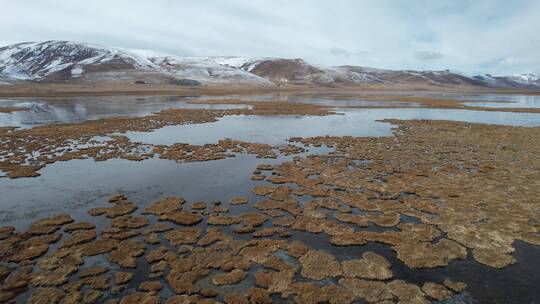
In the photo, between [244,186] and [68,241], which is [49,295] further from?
[244,186]

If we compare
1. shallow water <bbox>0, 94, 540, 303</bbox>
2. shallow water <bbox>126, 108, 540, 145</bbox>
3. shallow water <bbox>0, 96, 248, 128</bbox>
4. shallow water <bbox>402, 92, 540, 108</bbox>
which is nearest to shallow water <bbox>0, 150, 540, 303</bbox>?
shallow water <bbox>0, 94, 540, 303</bbox>

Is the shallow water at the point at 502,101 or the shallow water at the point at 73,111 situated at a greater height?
the shallow water at the point at 502,101

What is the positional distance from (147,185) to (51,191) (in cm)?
586

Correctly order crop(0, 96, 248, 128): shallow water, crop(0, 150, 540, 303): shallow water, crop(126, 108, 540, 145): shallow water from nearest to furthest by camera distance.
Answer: crop(0, 150, 540, 303): shallow water
crop(126, 108, 540, 145): shallow water
crop(0, 96, 248, 128): shallow water

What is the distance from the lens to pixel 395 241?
47.2 ft

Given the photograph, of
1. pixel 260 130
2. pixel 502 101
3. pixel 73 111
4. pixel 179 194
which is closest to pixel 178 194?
pixel 179 194

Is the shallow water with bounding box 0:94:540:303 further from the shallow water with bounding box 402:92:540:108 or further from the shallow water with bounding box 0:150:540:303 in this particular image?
the shallow water with bounding box 402:92:540:108

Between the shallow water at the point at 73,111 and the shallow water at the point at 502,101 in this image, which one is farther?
the shallow water at the point at 502,101

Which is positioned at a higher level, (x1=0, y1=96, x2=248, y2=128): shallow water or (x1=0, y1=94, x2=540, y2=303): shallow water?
(x1=0, y1=96, x2=248, y2=128): shallow water

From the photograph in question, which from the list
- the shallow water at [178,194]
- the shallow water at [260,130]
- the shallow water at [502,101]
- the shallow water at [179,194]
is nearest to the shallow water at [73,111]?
the shallow water at [260,130]

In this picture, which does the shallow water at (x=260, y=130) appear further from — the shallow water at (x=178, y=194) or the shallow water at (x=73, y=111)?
the shallow water at (x=73, y=111)

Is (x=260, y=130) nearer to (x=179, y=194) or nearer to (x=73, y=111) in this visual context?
(x=179, y=194)

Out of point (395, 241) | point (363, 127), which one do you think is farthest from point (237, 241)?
point (363, 127)

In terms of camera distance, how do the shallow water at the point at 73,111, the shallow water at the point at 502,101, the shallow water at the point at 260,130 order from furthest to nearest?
the shallow water at the point at 502,101 → the shallow water at the point at 73,111 → the shallow water at the point at 260,130
